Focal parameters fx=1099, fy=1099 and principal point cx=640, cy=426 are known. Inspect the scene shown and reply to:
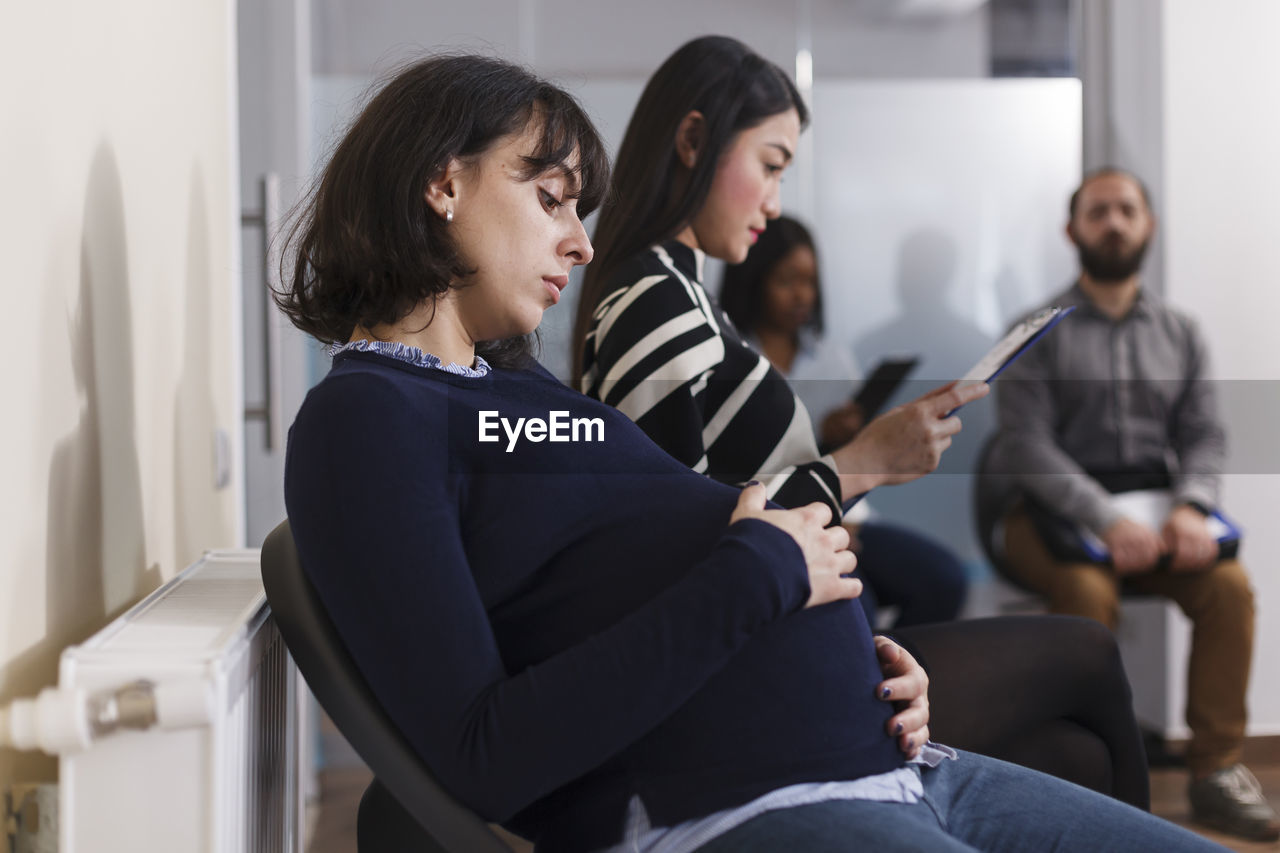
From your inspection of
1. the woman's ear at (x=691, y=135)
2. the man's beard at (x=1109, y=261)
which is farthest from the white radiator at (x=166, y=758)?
the man's beard at (x=1109, y=261)

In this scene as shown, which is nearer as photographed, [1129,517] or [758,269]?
[1129,517]

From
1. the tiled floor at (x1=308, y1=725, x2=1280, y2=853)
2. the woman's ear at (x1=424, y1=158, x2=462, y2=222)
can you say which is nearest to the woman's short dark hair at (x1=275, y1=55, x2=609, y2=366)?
the woman's ear at (x1=424, y1=158, x2=462, y2=222)

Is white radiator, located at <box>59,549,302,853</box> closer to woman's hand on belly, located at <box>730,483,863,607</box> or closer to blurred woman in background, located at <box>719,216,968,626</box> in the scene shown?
woman's hand on belly, located at <box>730,483,863,607</box>

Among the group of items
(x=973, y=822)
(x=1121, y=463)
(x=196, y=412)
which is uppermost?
(x=196, y=412)

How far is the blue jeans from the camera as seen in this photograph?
0.82 meters

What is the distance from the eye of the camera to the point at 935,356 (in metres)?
3.00

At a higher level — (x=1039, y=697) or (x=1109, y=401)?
(x=1109, y=401)

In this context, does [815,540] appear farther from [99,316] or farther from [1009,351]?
[99,316]

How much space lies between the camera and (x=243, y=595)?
1035mm

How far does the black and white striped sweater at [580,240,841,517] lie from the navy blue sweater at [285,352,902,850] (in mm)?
312

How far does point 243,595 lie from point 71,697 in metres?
0.31

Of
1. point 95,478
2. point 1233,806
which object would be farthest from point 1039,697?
point 1233,806

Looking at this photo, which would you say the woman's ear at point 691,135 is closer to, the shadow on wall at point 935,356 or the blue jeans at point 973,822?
the blue jeans at point 973,822

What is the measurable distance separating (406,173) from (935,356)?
225cm
